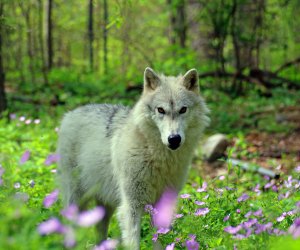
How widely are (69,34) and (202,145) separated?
75.1ft

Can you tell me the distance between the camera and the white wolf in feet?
13.8

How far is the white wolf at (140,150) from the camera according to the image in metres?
4.22

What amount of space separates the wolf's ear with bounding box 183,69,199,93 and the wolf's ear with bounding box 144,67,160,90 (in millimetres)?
302

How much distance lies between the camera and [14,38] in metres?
23.8

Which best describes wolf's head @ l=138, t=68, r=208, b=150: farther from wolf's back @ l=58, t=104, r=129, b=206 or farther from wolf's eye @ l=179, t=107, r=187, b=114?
wolf's back @ l=58, t=104, r=129, b=206

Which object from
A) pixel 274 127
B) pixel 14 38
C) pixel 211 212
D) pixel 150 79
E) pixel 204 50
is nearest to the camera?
pixel 211 212

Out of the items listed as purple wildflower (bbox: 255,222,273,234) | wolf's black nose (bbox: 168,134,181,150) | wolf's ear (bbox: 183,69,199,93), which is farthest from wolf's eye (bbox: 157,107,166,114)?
purple wildflower (bbox: 255,222,273,234)

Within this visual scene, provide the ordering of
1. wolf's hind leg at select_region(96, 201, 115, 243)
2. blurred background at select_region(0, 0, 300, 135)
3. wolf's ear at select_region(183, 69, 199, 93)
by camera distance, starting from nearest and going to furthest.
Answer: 1. wolf's ear at select_region(183, 69, 199, 93)
2. wolf's hind leg at select_region(96, 201, 115, 243)
3. blurred background at select_region(0, 0, 300, 135)

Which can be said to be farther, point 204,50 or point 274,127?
point 204,50

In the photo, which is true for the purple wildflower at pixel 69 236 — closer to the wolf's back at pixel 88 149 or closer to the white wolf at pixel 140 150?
the white wolf at pixel 140 150

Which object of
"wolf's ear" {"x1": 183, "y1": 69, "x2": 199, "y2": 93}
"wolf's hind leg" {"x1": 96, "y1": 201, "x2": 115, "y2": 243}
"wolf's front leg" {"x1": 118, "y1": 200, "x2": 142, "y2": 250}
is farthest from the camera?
"wolf's hind leg" {"x1": 96, "y1": 201, "x2": 115, "y2": 243}

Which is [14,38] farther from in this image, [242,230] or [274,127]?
[242,230]

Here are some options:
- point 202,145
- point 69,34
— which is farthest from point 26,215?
point 69,34

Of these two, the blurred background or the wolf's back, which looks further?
the blurred background
